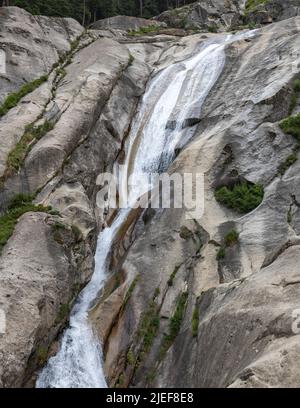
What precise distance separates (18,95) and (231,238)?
1826 cm

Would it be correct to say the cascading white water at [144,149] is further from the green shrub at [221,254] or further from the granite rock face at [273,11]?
the granite rock face at [273,11]

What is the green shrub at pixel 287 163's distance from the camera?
65.7 ft

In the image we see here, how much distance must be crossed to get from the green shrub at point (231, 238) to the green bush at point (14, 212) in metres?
7.90

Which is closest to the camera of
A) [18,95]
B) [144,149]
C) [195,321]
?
[195,321]

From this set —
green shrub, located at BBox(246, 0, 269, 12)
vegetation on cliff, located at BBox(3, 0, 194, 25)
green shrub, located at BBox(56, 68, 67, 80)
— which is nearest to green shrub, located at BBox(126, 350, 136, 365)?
green shrub, located at BBox(56, 68, 67, 80)

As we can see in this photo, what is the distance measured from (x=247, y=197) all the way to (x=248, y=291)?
7516 mm

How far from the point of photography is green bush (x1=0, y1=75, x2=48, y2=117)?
28172 millimetres

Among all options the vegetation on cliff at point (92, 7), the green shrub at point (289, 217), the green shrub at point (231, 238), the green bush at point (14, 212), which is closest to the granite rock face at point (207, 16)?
the vegetation on cliff at point (92, 7)

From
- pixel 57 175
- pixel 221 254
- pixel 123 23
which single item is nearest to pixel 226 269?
pixel 221 254

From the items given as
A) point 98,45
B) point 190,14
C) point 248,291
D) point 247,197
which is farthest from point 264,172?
point 190,14

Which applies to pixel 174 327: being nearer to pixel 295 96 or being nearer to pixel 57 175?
pixel 57 175

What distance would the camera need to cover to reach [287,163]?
66.2 ft

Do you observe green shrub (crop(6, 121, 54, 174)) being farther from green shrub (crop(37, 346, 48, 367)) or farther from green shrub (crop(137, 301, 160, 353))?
green shrub (crop(137, 301, 160, 353))

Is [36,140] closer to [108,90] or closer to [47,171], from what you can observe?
[47,171]
